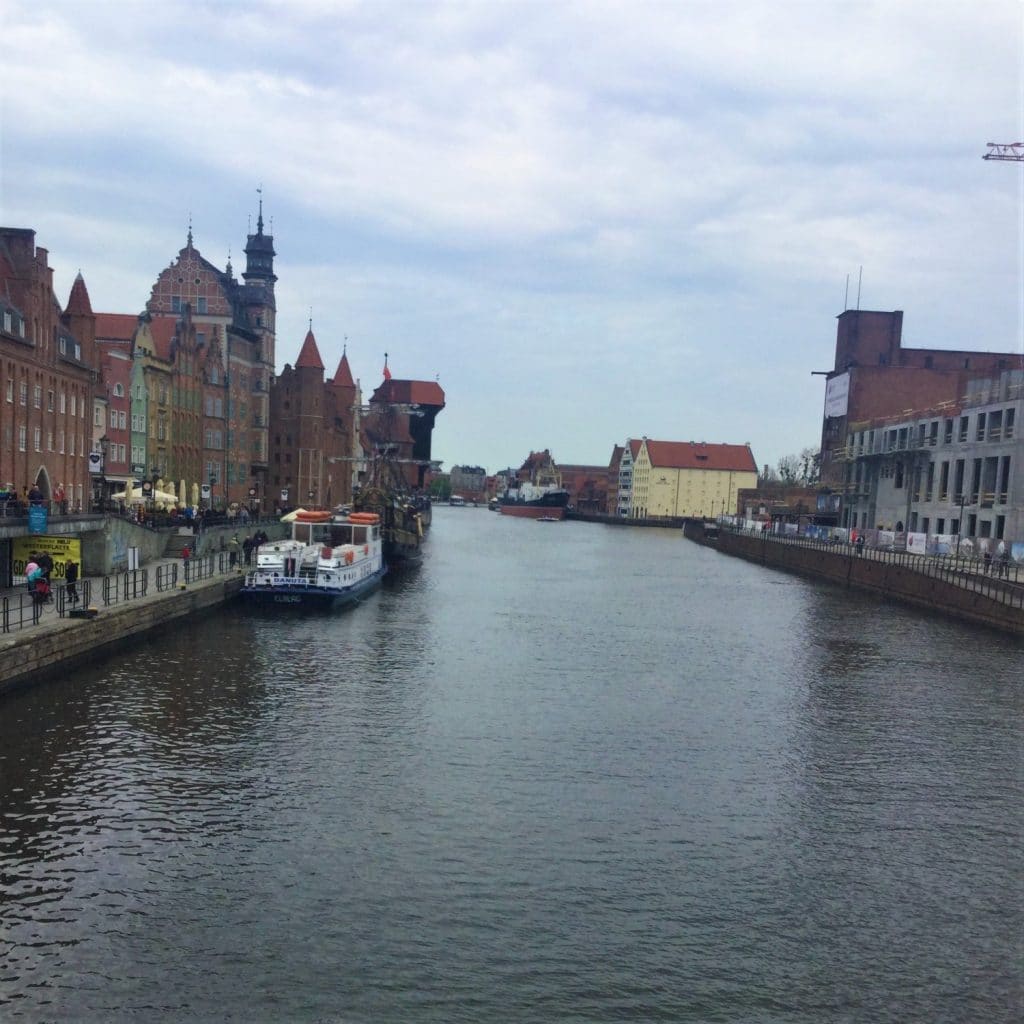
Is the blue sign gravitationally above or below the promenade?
A: above

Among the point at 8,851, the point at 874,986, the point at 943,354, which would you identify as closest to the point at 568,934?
the point at 874,986

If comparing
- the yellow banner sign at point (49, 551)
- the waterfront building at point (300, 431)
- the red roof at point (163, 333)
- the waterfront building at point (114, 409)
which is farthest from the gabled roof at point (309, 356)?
the yellow banner sign at point (49, 551)

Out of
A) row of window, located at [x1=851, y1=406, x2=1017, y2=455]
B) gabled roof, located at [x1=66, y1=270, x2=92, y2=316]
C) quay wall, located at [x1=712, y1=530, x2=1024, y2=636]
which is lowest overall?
quay wall, located at [x1=712, y1=530, x2=1024, y2=636]

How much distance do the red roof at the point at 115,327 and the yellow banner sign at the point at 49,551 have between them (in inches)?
1542

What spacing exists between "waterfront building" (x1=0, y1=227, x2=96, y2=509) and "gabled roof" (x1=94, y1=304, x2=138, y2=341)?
65.5ft

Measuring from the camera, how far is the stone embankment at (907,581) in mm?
48469

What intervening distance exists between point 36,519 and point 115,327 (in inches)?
1725

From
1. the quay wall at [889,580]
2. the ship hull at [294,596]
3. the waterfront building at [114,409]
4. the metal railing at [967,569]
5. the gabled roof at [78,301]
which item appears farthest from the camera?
the waterfront building at [114,409]

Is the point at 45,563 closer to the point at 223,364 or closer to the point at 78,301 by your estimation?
the point at 78,301

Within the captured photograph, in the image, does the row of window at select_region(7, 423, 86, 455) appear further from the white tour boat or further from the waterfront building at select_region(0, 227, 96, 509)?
the white tour boat

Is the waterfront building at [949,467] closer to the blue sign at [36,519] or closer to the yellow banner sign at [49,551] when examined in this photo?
the yellow banner sign at [49,551]

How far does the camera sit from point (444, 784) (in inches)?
890

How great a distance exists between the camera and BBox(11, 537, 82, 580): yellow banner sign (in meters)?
39.2

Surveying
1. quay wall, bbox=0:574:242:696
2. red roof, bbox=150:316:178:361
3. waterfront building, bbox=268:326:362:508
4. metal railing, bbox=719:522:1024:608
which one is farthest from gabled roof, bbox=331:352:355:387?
quay wall, bbox=0:574:242:696
